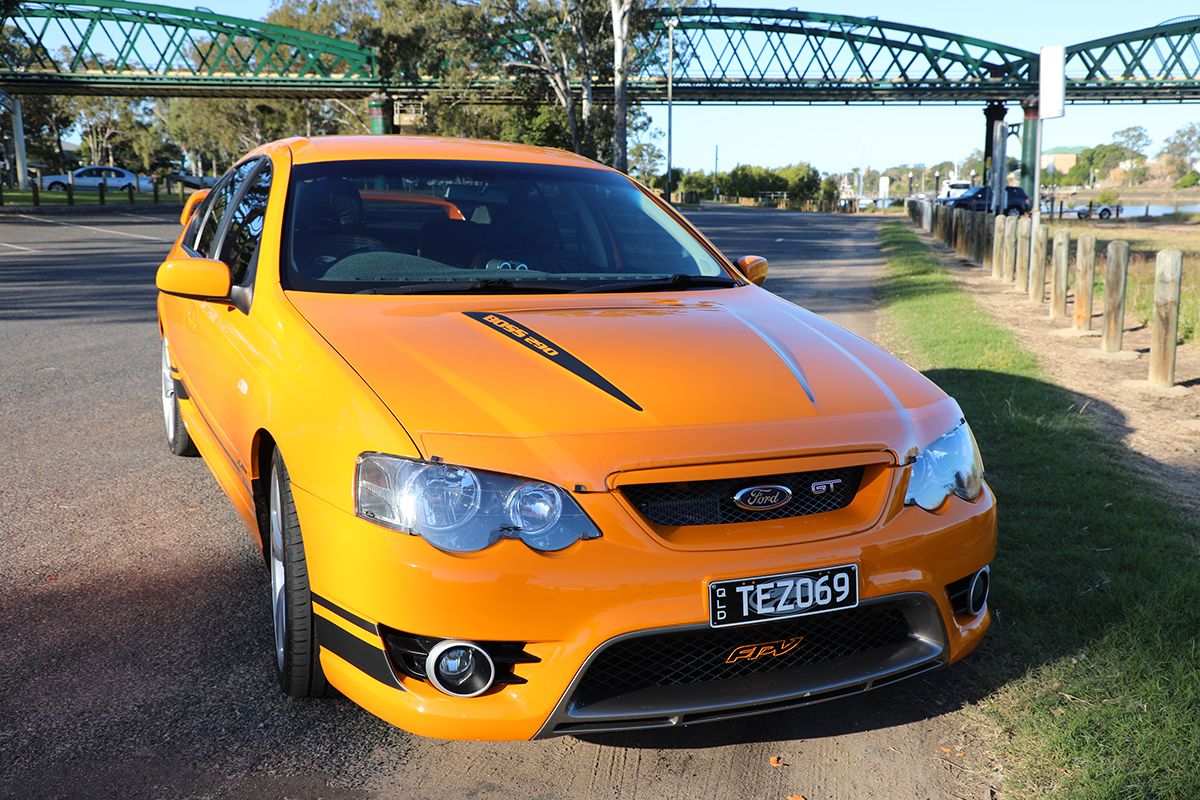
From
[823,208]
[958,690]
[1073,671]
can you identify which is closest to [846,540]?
[958,690]

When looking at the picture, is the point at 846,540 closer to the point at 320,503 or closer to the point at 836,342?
the point at 836,342

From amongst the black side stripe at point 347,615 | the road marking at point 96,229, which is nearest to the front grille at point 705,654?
the black side stripe at point 347,615

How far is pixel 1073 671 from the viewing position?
3.37m

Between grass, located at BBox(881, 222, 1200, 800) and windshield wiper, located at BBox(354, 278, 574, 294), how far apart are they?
187cm

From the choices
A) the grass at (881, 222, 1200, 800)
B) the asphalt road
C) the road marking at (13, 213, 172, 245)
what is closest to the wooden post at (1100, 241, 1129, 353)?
the grass at (881, 222, 1200, 800)

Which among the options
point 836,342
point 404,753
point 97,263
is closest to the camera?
point 404,753

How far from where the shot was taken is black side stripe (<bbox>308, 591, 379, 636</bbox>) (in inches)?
104

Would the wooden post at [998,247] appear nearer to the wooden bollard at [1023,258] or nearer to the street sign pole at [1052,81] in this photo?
the wooden bollard at [1023,258]

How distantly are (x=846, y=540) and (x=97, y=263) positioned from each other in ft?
54.8

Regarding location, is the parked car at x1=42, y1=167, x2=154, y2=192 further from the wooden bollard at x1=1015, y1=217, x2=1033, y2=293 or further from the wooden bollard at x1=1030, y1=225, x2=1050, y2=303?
the wooden bollard at x1=1030, y1=225, x2=1050, y2=303

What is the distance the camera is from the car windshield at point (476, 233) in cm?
384

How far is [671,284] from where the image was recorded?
4078 mm

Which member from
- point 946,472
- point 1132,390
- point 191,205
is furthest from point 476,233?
point 1132,390

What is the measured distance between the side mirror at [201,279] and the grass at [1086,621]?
276cm
